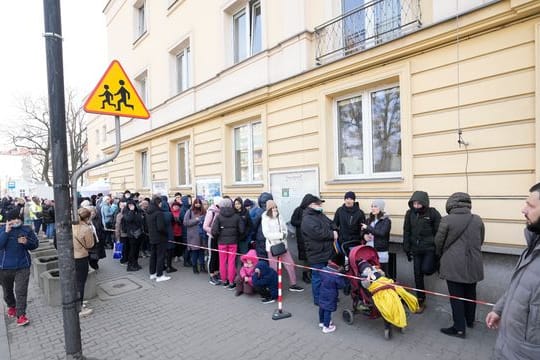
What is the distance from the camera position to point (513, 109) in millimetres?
4457

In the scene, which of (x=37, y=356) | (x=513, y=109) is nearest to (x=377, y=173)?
(x=513, y=109)

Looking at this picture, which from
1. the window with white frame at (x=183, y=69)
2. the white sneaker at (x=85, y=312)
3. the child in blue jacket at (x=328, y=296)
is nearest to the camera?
the child in blue jacket at (x=328, y=296)

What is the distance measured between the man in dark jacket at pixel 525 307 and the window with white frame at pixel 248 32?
7.98 metres

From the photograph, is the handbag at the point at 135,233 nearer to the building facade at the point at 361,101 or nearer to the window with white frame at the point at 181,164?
the building facade at the point at 361,101

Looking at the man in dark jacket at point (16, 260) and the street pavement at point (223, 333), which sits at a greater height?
the man in dark jacket at point (16, 260)

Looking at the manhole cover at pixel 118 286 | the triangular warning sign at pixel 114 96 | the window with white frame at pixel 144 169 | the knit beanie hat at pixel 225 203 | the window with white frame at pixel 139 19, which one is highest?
the window with white frame at pixel 139 19

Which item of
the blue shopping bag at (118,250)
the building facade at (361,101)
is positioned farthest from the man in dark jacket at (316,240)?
the blue shopping bag at (118,250)

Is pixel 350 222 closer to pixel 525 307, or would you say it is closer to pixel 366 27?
pixel 525 307

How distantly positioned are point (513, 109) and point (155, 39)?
12.7 meters

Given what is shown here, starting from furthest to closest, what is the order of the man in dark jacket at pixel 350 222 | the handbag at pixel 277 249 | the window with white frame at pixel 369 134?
the window with white frame at pixel 369 134
the man in dark jacket at pixel 350 222
the handbag at pixel 277 249

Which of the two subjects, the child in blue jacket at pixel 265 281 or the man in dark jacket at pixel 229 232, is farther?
the man in dark jacket at pixel 229 232

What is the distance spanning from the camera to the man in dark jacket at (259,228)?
20.0ft

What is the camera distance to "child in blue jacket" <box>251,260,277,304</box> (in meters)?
5.31

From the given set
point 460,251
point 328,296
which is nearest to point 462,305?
point 460,251
